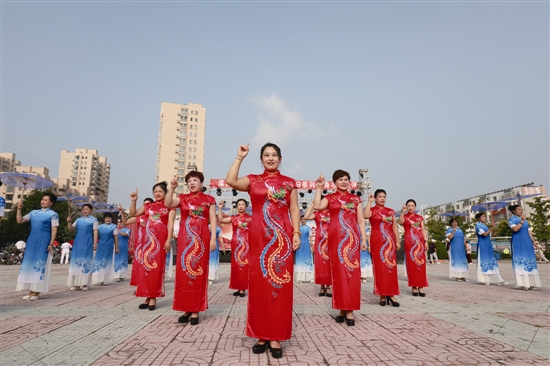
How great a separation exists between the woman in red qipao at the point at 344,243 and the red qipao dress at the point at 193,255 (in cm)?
154

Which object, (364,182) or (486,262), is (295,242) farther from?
(364,182)

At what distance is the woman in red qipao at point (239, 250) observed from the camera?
6434 mm

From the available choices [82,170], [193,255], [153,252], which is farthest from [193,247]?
[82,170]

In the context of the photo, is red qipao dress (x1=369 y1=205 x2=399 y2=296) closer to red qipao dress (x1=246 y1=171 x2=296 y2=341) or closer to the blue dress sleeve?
red qipao dress (x1=246 y1=171 x2=296 y2=341)

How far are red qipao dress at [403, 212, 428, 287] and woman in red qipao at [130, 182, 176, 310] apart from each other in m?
4.70

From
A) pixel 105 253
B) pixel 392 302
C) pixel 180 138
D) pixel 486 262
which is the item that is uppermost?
pixel 180 138

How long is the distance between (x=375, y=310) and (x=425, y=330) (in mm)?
1391

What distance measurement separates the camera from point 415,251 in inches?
253

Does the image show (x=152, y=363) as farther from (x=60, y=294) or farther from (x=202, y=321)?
(x=60, y=294)

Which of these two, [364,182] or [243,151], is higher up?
[364,182]

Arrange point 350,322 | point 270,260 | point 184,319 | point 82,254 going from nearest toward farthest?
point 270,260, point 350,322, point 184,319, point 82,254

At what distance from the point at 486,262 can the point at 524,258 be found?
143 centimetres

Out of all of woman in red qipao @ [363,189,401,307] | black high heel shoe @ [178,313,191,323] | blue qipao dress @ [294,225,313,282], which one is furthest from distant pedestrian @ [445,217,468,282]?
black high heel shoe @ [178,313,191,323]

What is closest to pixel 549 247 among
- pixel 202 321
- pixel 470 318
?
pixel 470 318
